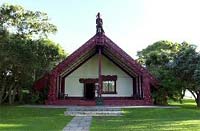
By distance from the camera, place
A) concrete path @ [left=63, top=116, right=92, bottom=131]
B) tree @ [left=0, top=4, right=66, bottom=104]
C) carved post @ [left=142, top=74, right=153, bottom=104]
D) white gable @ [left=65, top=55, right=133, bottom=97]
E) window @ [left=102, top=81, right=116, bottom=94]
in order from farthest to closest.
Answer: window @ [left=102, top=81, right=116, bottom=94] < white gable @ [left=65, top=55, right=133, bottom=97] < carved post @ [left=142, top=74, right=153, bottom=104] < tree @ [left=0, top=4, right=66, bottom=104] < concrete path @ [left=63, top=116, right=92, bottom=131]

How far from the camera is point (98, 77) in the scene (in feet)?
92.8

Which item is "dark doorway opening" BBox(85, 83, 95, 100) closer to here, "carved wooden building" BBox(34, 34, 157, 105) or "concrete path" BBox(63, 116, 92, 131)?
"carved wooden building" BBox(34, 34, 157, 105)

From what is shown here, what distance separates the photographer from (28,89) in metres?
28.7

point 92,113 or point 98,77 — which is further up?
point 98,77

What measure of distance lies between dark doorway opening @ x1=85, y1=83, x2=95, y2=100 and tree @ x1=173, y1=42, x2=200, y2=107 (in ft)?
24.0

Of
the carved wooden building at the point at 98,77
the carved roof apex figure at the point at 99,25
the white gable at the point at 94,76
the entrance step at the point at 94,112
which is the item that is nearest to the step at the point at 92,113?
the entrance step at the point at 94,112

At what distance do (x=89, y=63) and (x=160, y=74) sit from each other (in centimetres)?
563

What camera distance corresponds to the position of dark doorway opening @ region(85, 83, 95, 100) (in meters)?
29.7

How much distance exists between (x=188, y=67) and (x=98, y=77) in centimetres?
701

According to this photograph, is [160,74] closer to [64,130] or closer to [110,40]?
[110,40]

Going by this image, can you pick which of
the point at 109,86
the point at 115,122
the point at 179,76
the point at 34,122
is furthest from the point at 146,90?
the point at 34,122

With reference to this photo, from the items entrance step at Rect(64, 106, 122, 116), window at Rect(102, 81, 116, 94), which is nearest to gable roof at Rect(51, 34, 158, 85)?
window at Rect(102, 81, 116, 94)

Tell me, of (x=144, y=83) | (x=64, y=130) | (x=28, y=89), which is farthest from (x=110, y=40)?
(x=64, y=130)

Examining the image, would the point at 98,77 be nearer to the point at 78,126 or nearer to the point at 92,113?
the point at 92,113
